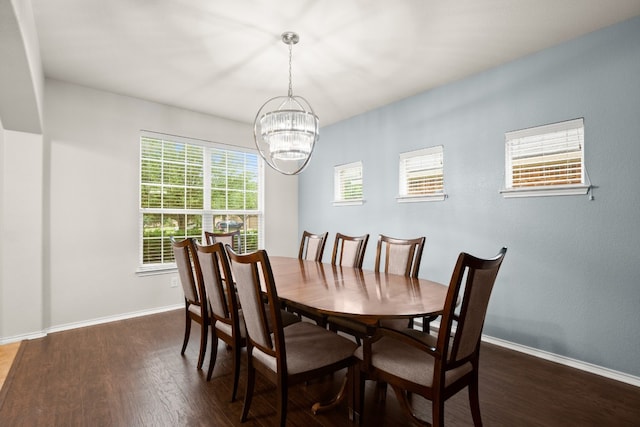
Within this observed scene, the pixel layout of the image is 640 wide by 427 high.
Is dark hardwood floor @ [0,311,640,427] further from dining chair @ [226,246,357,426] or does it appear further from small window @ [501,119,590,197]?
small window @ [501,119,590,197]

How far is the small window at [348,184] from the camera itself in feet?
15.5

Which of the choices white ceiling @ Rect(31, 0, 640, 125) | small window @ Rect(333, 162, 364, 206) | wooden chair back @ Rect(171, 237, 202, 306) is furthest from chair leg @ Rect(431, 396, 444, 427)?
small window @ Rect(333, 162, 364, 206)

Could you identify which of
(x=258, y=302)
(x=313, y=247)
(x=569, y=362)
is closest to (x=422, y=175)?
(x=313, y=247)

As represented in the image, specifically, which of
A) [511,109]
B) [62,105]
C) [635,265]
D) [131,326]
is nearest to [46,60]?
[62,105]

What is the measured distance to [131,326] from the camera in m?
3.58

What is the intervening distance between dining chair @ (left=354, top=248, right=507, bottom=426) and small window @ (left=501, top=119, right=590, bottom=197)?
1.74 meters

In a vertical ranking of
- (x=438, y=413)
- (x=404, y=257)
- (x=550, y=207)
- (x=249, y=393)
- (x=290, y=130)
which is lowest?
(x=249, y=393)

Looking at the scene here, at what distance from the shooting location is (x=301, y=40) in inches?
108

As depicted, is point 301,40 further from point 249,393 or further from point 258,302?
point 249,393

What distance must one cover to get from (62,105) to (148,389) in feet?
10.6

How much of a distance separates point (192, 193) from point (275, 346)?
11.2 feet

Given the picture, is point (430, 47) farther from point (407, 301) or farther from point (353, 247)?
point (407, 301)

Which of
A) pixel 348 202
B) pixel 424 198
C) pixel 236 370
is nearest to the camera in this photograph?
pixel 236 370

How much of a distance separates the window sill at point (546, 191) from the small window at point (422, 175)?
696 millimetres
